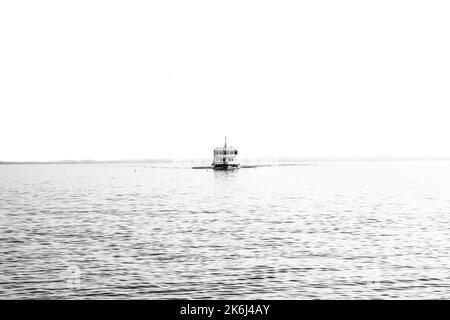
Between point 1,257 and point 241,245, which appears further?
point 241,245

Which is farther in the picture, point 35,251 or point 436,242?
point 436,242

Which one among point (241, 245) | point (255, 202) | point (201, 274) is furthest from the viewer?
point (255, 202)

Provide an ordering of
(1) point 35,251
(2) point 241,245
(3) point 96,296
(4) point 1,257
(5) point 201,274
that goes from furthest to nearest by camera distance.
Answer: (2) point 241,245 → (1) point 35,251 → (4) point 1,257 → (5) point 201,274 → (3) point 96,296

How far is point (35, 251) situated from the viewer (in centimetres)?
3697
